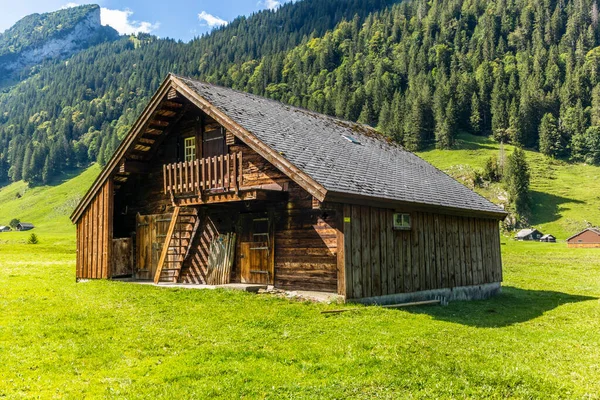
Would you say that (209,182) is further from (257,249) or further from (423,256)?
(423,256)

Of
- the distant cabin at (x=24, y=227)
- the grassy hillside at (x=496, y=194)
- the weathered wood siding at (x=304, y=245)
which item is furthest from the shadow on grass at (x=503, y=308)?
the distant cabin at (x=24, y=227)

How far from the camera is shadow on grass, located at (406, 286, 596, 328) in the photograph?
564 inches

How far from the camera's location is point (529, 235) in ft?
288

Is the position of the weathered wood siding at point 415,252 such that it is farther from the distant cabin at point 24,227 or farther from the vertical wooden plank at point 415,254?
the distant cabin at point 24,227

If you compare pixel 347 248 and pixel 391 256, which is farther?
pixel 391 256

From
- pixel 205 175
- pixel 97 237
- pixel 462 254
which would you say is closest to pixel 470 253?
pixel 462 254

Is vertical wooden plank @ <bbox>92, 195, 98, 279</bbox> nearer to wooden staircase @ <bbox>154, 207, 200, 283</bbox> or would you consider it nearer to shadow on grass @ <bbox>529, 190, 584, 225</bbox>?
wooden staircase @ <bbox>154, 207, 200, 283</bbox>

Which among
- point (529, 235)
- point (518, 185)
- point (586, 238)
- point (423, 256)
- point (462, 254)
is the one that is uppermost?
point (518, 185)

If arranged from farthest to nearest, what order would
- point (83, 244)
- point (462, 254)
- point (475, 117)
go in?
point (475, 117)
point (83, 244)
point (462, 254)

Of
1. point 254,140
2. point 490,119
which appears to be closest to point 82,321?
point 254,140

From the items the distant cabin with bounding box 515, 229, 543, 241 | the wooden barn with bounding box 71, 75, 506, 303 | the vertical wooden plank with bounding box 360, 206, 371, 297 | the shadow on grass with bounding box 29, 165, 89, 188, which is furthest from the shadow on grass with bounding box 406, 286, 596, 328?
the shadow on grass with bounding box 29, 165, 89, 188

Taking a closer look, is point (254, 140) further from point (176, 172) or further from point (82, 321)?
point (82, 321)

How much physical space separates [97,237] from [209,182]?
26.3ft

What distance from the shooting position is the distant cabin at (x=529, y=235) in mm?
87500
